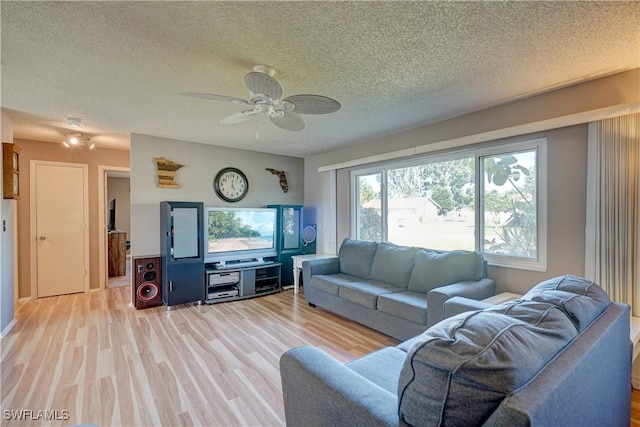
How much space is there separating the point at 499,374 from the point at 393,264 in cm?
266

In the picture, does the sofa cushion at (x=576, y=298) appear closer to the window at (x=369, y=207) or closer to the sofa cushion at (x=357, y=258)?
the sofa cushion at (x=357, y=258)

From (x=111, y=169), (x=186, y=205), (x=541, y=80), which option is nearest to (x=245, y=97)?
(x=186, y=205)

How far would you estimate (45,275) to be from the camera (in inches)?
169

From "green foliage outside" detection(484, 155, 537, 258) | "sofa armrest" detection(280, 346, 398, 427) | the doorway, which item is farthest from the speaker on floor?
"green foliage outside" detection(484, 155, 537, 258)

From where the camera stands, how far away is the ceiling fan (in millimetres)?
1789

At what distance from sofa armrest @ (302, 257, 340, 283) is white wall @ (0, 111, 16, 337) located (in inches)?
128

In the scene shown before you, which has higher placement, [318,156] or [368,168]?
[318,156]

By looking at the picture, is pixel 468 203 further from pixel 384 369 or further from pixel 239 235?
pixel 239 235

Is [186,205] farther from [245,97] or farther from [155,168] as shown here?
[245,97]

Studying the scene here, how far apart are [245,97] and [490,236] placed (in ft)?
Answer: 9.19

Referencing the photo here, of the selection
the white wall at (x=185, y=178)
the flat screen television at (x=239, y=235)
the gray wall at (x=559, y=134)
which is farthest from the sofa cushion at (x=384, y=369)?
the white wall at (x=185, y=178)

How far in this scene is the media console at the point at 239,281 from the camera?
13.2 feet

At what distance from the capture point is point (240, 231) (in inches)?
174

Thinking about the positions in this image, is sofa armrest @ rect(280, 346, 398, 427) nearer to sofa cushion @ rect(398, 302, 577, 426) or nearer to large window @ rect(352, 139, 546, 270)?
sofa cushion @ rect(398, 302, 577, 426)
